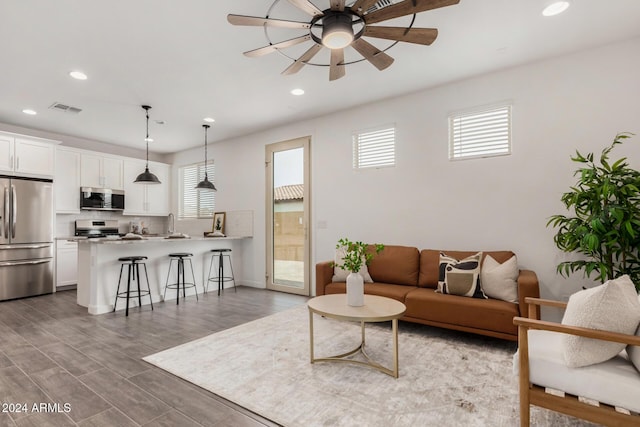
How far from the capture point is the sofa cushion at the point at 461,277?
Result: 3.34 m

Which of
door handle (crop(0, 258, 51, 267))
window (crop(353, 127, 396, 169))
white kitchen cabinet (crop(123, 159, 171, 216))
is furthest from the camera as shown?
white kitchen cabinet (crop(123, 159, 171, 216))

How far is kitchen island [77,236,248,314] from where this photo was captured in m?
4.29

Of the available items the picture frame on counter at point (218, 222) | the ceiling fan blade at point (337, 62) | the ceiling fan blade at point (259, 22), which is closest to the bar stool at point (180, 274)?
the picture frame on counter at point (218, 222)

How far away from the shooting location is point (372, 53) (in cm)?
253

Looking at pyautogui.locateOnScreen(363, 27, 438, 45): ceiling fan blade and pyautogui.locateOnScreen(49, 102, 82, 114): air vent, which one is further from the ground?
pyautogui.locateOnScreen(49, 102, 82, 114): air vent

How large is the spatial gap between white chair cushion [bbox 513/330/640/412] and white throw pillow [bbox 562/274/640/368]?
0.05m

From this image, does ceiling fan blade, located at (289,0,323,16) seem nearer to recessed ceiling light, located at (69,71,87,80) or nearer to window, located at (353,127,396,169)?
window, located at (353,127,396,169)

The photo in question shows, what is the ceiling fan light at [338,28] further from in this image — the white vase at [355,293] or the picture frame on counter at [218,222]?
the picture frame on counter at [218,222]

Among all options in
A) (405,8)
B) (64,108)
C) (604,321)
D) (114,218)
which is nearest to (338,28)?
(405,8)

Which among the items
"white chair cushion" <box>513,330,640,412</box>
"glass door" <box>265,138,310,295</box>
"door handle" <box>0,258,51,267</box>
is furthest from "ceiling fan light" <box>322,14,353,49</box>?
"door handle" <box>0,258,51,267</box>

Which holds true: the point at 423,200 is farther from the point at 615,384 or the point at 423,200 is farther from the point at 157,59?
the point at 157,59

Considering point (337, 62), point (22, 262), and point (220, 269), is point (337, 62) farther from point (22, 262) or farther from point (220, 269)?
point (22, 262)

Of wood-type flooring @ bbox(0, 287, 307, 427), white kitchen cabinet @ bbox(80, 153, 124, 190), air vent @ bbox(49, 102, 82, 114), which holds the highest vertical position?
air vent @ bbox(49, 102, 82, 114)

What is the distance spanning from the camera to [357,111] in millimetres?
4910
